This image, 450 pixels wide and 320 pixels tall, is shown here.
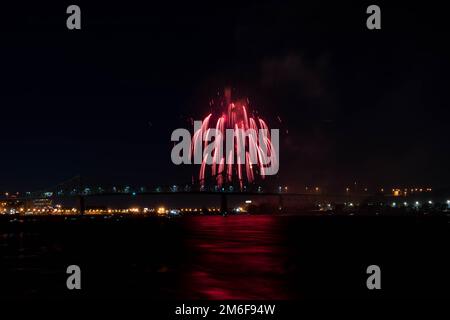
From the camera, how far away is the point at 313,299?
2352cm

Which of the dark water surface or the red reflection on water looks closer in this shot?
the red reflection on water

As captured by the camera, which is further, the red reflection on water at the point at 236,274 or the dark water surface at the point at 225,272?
the dark water surface at the point at 225,272

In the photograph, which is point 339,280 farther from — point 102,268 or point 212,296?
point 102,268

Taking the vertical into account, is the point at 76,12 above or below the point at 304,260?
above

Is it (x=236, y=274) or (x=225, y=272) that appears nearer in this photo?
(x=236, y=274)
